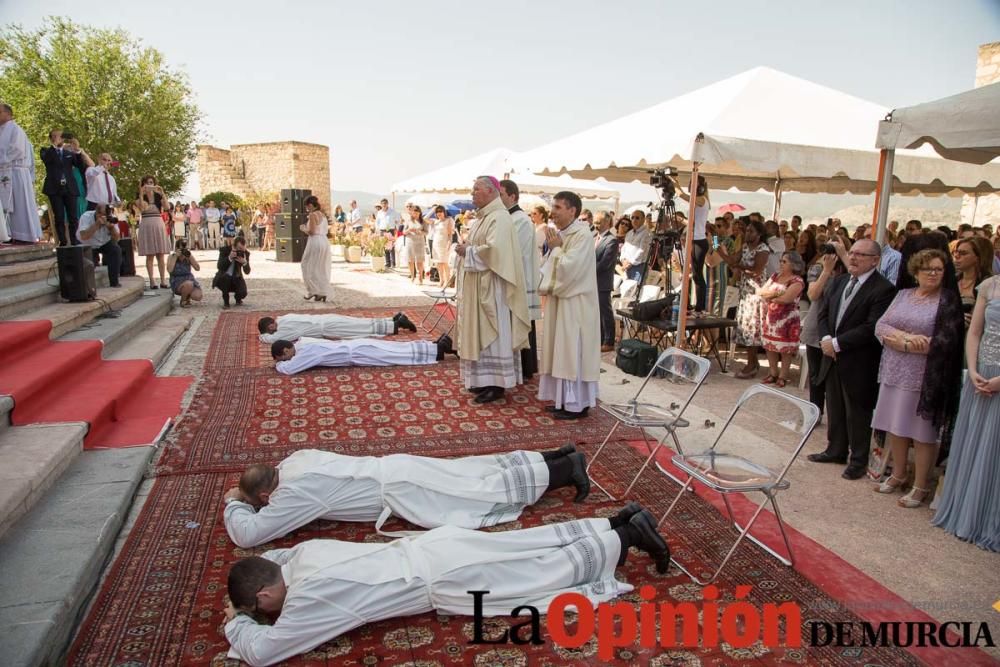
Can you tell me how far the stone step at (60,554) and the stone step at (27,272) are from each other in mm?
3878

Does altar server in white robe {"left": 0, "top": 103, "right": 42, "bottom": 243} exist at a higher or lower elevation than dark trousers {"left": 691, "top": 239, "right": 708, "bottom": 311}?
higher

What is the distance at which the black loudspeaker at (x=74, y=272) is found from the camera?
695cm

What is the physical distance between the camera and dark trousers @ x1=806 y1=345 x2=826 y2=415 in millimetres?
5234

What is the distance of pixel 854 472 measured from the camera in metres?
4.34

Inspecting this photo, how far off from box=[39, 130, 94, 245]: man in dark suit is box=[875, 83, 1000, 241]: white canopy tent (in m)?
10.0

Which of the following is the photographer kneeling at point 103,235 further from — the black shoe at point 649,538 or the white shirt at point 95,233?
the black shoe at point 649,538

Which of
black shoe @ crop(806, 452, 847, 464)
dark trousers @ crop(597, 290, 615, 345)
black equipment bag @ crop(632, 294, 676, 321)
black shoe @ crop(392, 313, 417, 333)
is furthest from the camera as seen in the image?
black shoe @ crop(392, 313, 417, 333)

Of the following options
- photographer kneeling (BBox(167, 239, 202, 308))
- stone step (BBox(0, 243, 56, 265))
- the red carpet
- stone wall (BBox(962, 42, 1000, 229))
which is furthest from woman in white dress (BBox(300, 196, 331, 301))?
stone wall (BBox(962, 42, 1000, 229))

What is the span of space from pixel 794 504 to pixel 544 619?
6.79ft

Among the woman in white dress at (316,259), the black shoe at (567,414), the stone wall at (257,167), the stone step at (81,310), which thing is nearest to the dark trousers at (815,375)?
the black shoe at (567,414)

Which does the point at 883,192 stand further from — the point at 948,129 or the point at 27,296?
the point at 27,296

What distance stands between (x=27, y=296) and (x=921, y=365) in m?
7.69

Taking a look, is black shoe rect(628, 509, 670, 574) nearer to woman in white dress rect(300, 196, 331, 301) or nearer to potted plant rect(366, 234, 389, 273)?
woman in white dress rect(300, 196, 331, 301)

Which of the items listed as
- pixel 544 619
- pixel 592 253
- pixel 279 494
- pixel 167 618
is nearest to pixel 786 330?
pixel 592 253
